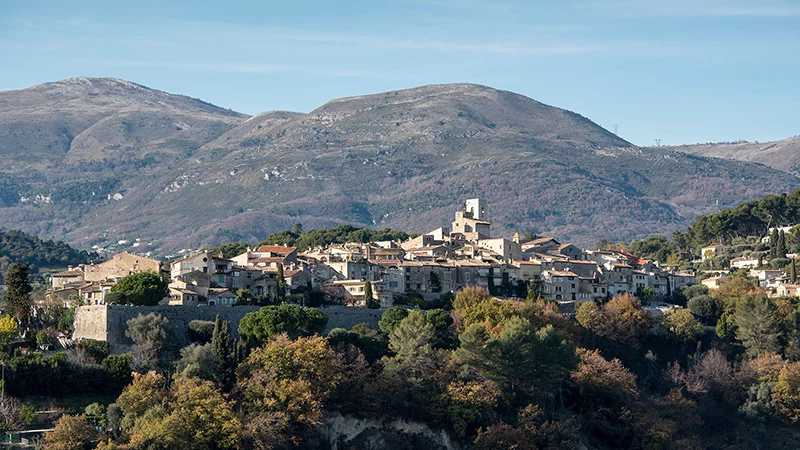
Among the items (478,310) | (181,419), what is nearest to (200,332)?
(181,419)

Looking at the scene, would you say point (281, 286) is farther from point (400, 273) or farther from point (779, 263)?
point (779, 263)

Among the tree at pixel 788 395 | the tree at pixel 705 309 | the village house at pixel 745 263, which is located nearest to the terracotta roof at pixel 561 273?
the tree at pixel 705 309

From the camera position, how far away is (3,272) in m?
132

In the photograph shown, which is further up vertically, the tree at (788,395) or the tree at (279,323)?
the tree at (279,323)

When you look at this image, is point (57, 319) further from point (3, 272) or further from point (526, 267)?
point (3, 272)

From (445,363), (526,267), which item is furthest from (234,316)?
(526,267)

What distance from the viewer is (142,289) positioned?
74.3 metres

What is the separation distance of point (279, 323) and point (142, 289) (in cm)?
755

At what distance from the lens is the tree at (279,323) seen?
239 feet

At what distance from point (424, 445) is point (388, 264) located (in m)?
22.4

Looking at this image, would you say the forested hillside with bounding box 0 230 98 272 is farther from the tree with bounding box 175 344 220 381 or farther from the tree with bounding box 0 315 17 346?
the tree with bounding box 175 344 220 381

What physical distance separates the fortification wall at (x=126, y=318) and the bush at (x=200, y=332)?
370mm

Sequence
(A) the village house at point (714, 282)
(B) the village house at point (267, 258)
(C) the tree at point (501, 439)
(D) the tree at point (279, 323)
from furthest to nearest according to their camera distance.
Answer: (A) the village house at point (714, 282), (B) the village house at point (267, 258), (D) the tree at point (279, 323), (C) the tree at point (501, 439)

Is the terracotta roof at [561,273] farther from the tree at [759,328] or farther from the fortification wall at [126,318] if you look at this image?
the fortification wall at [126,318]
